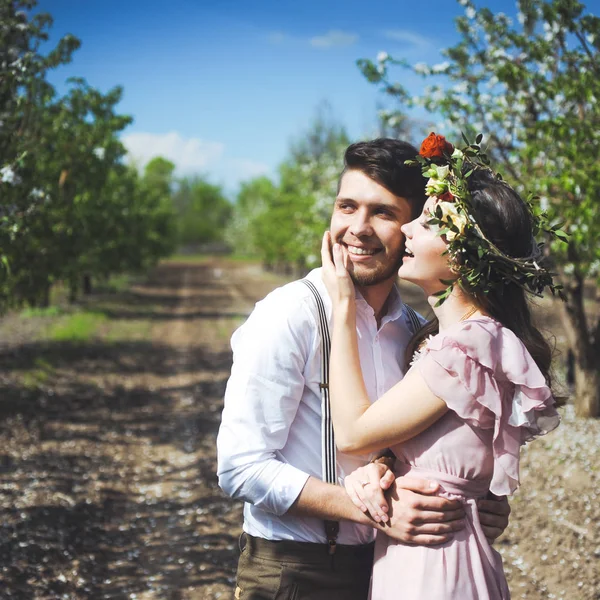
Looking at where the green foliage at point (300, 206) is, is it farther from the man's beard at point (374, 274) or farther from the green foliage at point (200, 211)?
the green foliage at point (200, 211)

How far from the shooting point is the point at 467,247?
2186 mm

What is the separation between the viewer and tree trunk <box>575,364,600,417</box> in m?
8.93

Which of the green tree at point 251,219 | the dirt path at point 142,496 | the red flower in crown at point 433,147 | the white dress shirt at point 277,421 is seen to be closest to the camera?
the white dress shirt at point 277,421

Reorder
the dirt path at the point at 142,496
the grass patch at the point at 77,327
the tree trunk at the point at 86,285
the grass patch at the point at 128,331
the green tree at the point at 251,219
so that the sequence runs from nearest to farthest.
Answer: the dirt path at the point at 142,496 → the grass patch at the point at 77,327 → the grass patch at the point at 128,331 → the tree trunk at the point at 86,285 → the green tree at the point at 251,219

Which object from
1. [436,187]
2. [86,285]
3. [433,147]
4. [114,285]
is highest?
[433,147]

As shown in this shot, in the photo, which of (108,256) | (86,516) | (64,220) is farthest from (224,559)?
(108,256)

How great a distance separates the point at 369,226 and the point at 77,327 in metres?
16.5

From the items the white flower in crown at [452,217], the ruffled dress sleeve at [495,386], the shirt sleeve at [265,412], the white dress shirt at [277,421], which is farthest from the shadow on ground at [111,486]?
the white flower in crown at [452,217]

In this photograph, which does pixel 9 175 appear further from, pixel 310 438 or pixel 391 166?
pixel 310 438

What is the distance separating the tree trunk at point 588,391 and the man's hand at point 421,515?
24.4 feet

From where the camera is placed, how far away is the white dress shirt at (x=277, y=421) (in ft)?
7.24

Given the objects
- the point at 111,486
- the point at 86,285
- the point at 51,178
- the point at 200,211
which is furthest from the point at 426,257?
the point at 200,211

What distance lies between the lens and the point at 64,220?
516 inches

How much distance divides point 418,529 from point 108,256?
21.3m
